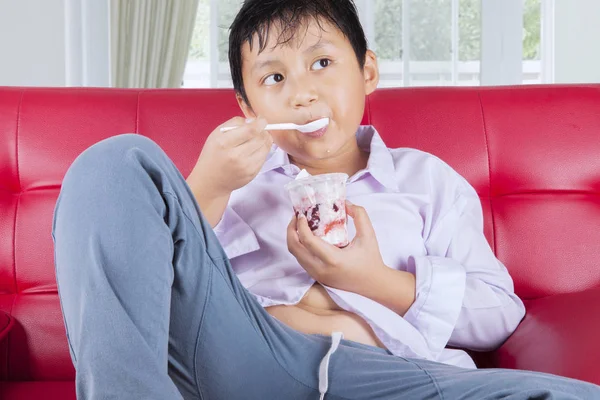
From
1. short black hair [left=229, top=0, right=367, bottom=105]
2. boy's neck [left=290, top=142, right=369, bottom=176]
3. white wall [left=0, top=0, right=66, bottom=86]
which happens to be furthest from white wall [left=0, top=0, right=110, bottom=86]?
boy's neck [left=290, top=142, right=369, bottom=176]

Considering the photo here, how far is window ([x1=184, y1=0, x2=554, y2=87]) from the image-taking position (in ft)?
12.5

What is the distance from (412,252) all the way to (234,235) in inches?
13.0

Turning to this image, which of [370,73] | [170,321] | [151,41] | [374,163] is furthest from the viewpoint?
[151,41]

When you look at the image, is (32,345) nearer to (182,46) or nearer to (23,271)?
(23,271)

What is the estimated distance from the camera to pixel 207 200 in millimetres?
1318

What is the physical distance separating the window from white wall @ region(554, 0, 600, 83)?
51mm

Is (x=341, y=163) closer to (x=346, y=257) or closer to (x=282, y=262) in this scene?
(x=282, y=262)

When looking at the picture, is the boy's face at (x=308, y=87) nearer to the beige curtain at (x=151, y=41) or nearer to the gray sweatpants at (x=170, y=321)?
the gray sweatpants at (x=170, y=321)

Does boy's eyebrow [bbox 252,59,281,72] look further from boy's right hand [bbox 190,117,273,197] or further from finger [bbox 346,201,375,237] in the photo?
finger [bbox 346,201,375,237]

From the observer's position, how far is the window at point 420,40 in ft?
12.5

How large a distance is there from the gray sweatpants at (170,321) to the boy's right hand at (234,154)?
10.2 inches

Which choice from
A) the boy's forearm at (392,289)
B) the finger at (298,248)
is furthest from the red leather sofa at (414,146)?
the finger at (298,248)

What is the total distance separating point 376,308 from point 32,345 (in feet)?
2.51

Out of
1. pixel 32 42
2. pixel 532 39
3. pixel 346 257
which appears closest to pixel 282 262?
pixel 346 257
